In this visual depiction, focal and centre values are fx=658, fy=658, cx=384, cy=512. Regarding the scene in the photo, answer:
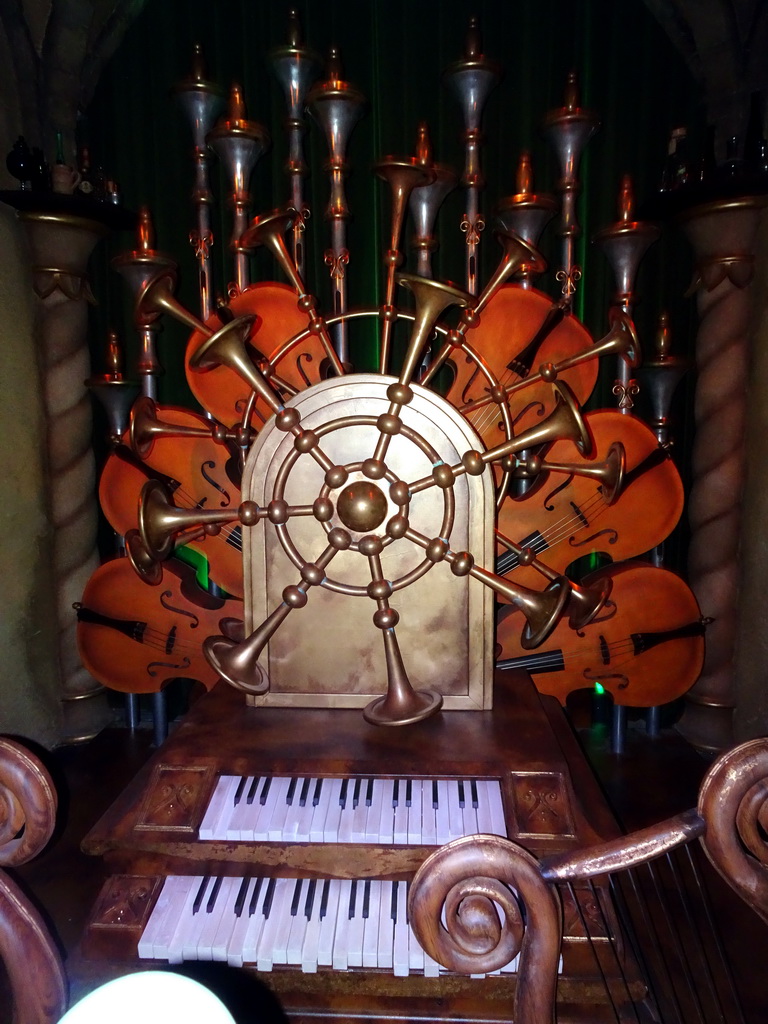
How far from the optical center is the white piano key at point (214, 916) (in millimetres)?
1642

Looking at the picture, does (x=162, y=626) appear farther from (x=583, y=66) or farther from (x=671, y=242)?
(x=583, y=66)

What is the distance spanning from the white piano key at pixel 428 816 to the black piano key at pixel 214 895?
58cm

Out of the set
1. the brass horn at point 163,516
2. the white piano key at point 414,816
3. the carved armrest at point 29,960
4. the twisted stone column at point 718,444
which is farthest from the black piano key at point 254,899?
the twisted stone column at point 718,444

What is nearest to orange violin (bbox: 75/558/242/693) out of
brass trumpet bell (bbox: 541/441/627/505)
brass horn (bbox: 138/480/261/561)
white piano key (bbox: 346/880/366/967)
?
brass horn (bbox: 138/480/261/561)

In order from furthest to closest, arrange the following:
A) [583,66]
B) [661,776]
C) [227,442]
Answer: [583,66]
[661,776]
[227,442]

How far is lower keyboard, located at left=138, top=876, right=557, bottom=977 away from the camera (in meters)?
1.63

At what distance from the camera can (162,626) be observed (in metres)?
3.07

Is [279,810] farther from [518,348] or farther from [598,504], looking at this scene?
[518,348]

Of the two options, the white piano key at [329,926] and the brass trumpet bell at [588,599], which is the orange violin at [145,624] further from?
the brass trumpet bell at [588,599]

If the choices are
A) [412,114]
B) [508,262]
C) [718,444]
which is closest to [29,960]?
[508,262]

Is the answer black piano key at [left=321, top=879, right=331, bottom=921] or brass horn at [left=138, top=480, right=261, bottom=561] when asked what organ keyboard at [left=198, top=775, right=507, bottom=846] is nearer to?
black piano key at [left=321, top=879, right=331, bottom=921]

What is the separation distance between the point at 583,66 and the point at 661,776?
341 cm

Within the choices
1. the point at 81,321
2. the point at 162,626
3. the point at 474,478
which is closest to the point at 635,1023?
the point at 474,478

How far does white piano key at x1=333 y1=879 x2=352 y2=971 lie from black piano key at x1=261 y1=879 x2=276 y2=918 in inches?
7.4
